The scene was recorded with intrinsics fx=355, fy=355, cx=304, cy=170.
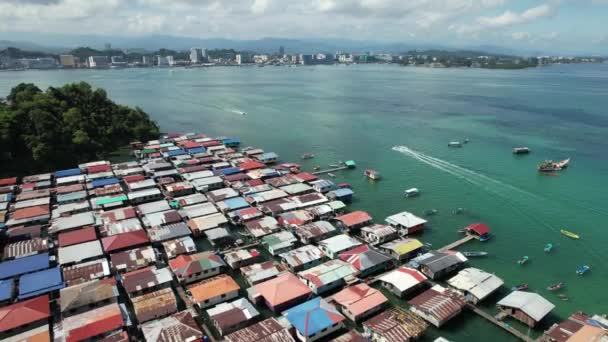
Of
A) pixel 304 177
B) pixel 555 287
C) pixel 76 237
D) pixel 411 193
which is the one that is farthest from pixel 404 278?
pixel 76 237

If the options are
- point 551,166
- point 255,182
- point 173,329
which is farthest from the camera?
point 551,166

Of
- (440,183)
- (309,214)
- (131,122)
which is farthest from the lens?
(131,122)

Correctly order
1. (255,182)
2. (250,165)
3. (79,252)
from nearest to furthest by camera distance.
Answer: (79,252) < (255,182) < (250,165)

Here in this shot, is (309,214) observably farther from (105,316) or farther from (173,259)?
(105,316)

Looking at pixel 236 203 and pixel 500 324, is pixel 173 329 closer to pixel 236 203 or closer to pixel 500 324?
pixel 236 203

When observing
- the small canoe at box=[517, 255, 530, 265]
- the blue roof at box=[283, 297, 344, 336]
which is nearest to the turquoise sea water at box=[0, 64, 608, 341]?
the small canoe at box=[517, 255, 530, 265]

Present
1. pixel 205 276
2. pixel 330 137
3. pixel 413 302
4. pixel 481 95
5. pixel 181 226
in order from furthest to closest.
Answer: pixel 481 95
pixel 330 137
pixel 181 226
pixel 205 276
pixel 413 302

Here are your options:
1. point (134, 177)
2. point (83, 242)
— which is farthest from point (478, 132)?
point (83, 242)
